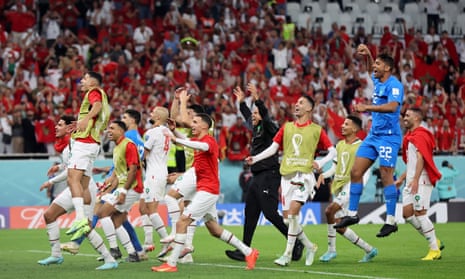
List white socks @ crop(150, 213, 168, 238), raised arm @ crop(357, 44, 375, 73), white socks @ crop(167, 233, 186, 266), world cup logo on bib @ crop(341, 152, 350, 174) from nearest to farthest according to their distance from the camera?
white socks @ crop(167, 233, 186, 266) < raised arm @ crop(357, 44, 375, 73) < world cup logo on bib @ crop(341, 152, 350, 174) < white socks @ crop(150, 213, 168, 238)

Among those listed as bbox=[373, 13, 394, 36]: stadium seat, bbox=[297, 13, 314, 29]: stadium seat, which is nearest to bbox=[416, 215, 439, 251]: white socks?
bbox=[297, 13, 314, 29]: stadium seat

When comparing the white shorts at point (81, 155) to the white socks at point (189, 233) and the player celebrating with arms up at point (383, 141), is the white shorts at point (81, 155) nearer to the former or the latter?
the white socks at point (189, 233)

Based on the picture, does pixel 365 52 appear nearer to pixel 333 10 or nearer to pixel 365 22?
pixel 365 22

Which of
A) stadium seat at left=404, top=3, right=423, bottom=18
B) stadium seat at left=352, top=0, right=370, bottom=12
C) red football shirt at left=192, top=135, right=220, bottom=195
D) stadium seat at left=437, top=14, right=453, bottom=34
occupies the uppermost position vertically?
stadium seat at left=352, top=0, right=370, bottom=12

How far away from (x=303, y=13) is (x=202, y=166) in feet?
79.9

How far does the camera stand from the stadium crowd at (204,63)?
28.6 metres

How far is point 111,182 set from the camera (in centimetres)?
1563

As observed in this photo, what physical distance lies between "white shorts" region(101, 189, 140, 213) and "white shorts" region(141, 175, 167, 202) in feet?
3.28

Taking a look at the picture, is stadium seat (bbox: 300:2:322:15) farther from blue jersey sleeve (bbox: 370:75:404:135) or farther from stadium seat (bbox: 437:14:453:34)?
blue jersey sleeve (bbox: 370:75:404:135)

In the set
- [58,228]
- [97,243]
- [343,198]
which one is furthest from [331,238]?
[58,228]

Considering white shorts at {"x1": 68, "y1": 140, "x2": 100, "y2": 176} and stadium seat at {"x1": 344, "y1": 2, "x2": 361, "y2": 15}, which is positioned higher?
stadium seat at {"x1": 344, "y1": 2, "x2": 361, "y2": 15}

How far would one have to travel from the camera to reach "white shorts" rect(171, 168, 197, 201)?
15.6m

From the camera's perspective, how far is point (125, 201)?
15.4m

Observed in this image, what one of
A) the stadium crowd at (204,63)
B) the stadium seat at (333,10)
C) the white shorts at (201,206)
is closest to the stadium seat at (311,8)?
the stadium seat at (333,10)
